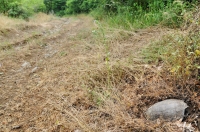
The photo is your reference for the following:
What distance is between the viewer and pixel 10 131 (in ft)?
6.47

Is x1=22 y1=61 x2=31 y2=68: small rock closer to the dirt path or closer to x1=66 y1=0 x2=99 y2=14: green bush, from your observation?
the dirt path

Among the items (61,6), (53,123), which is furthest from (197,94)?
(61,6)

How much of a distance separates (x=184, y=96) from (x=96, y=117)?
0.87m

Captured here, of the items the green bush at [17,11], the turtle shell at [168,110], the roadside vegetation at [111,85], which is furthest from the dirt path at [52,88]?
the green bush at [17,11]

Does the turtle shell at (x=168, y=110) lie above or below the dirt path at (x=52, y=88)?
above

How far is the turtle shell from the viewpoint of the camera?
167 centimetres

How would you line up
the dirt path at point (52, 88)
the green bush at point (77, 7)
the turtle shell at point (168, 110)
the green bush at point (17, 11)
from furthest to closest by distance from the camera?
the green bush at point (77, 7) → the green bush at point (17, 11) → the dirt path at point (52, 88) → the turtle shell at point (168, 110)

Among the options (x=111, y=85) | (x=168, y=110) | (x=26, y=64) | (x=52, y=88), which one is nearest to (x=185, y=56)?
(x=168, y=110)

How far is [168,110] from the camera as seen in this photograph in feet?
5.56

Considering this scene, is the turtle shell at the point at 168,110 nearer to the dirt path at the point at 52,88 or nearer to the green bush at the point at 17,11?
the dirt path at the point at 52,88

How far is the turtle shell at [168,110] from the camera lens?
1.67 meters

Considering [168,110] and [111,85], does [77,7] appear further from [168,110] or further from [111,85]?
[168,110]

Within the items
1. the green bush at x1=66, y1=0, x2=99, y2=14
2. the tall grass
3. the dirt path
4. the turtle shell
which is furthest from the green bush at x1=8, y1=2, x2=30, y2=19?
the turtle shell

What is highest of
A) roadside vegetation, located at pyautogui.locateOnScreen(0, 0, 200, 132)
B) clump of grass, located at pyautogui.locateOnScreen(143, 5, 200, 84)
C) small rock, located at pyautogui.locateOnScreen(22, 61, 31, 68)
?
clump of grass, located at pyautogui.locateOnScreen(143, 5, 200, 84)
